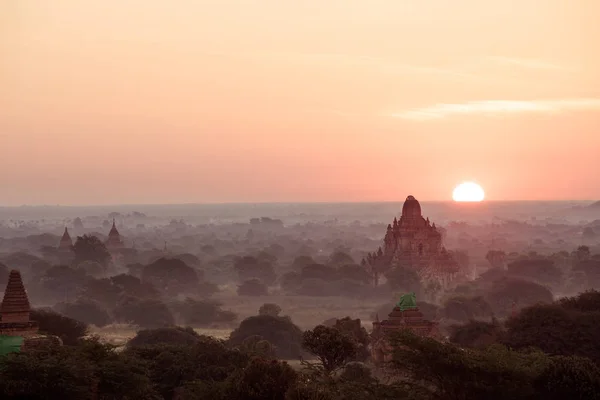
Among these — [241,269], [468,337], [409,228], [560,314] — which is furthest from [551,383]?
[241,269]

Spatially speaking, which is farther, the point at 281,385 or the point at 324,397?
the point at 281,385

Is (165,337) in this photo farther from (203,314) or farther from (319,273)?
(319,273)

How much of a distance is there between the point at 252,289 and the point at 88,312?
3500 centimetres

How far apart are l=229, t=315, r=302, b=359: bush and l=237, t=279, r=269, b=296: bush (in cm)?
5120

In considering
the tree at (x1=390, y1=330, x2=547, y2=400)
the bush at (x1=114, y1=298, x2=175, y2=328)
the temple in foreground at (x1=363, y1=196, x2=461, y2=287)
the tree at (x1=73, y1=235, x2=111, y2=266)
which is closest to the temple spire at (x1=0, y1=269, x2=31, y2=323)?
the tree at (x1=390, y1=330, x2=547, y2=400)

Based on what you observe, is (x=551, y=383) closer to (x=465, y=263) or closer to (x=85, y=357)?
(x=85, y=357)

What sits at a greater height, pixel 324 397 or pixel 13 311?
pixel 13 311

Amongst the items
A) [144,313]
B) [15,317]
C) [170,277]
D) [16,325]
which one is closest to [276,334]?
[144,313]

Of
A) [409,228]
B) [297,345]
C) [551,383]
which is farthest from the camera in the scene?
[409,228]

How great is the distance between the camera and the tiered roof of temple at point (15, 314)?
3734 cm

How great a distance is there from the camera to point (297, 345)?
7075 cm

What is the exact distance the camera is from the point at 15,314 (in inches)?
1487

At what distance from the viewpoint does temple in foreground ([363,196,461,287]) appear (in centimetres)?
9975

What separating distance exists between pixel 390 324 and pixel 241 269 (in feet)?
302
